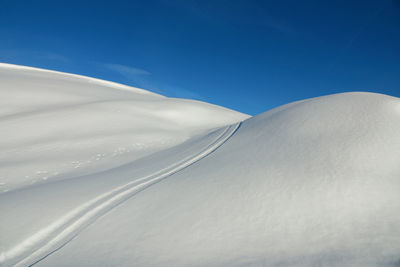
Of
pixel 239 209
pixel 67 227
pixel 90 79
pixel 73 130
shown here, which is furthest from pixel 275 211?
pixel 90 79

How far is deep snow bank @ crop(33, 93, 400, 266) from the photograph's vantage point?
78.0 inches

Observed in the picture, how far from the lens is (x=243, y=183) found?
3074 millimetres

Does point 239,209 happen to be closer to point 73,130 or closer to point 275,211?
point 275,211

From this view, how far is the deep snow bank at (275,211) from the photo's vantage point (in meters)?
1.98

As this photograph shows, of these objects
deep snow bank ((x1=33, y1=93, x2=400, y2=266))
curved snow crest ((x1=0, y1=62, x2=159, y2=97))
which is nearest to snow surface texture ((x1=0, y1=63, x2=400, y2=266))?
deep snow bank ((x1=33, y1=93, x2=400, y2=266))

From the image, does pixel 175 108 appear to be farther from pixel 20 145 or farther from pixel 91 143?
pixel 20 145

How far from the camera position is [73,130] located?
637cm

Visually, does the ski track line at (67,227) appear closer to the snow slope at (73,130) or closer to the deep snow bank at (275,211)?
the deep snow bank at (275,211)

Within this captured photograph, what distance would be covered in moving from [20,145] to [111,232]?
425 centimetres

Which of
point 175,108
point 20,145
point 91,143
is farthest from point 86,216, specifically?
point 175,108

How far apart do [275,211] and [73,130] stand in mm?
5828

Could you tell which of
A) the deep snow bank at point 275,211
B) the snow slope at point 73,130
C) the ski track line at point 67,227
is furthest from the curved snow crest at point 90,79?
the deep snow bank at point 275,211

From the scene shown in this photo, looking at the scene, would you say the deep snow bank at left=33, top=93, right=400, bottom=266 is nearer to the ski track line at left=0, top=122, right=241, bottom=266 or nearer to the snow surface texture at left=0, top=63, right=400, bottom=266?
the snow surface texture at left=0, top=63, right=400, bottom=266

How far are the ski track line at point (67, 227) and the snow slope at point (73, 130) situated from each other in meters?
1.40
